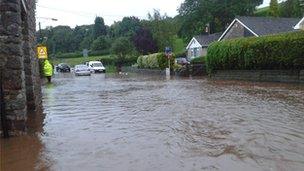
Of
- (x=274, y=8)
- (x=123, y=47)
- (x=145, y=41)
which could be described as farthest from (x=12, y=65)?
(x=274, y=8)

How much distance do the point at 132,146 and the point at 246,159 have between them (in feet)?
7.85

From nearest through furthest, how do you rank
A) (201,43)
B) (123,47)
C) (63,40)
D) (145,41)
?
1. (201,43)
2. (123,47)
3. (145,41)
4. (63,40)

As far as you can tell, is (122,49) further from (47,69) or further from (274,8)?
(47,69)

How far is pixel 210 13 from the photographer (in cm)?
7312

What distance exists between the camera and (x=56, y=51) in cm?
11625

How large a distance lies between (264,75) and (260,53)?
4.56ft

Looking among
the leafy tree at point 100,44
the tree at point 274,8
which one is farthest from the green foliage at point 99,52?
the tree at point 274,8

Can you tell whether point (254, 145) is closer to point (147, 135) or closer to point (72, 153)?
point (147, 135)

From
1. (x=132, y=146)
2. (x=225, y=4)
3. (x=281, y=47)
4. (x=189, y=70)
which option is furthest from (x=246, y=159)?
(x=225, y=4)

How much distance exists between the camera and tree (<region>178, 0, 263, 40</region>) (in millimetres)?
71562

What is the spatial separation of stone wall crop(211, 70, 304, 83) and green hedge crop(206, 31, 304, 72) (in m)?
0.29

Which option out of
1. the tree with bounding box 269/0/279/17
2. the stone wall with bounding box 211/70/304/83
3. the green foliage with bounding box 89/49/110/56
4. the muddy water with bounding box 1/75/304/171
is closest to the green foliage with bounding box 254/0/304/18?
the tree with bounding box 269/0/279/17

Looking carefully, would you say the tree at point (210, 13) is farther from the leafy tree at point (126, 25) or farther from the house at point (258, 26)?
the leafy tree at point (126, 25)

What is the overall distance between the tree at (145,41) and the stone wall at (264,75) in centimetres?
3820
